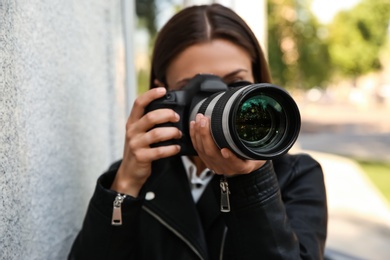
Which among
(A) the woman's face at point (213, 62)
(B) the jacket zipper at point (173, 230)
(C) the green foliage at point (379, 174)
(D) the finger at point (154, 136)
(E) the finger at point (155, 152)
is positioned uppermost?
(A) the woman's face at point (213, 62)

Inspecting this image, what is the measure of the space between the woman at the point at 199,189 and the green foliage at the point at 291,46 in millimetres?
5556

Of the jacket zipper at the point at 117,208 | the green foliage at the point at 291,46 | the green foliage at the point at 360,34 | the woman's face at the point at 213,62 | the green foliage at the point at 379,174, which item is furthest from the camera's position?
the green foliage at the point at 360,34

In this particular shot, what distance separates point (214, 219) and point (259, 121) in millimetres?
259

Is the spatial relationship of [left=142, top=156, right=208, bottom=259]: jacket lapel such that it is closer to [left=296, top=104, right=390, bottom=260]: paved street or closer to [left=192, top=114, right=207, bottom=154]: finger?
[left=192, top=114, right=207, bottom=154]: finger

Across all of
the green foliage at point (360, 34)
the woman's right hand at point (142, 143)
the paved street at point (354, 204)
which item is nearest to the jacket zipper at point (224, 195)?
the woman's right hand at point (142, 143)

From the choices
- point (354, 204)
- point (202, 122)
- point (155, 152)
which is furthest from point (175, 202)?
point (354, 204)

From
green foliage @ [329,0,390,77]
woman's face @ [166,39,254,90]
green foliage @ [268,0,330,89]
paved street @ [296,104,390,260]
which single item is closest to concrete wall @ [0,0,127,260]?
woman's face @ [166,39,254,90]

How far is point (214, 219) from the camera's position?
86cm

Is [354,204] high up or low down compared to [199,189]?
down

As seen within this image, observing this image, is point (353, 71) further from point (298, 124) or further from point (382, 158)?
point (298, 124)

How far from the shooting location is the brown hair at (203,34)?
908mm

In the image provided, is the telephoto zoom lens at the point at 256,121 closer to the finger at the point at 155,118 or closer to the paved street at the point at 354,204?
the finger at the point at 155,118

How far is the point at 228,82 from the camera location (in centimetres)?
87

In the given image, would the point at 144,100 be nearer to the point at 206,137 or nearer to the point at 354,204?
the point at 206,137
